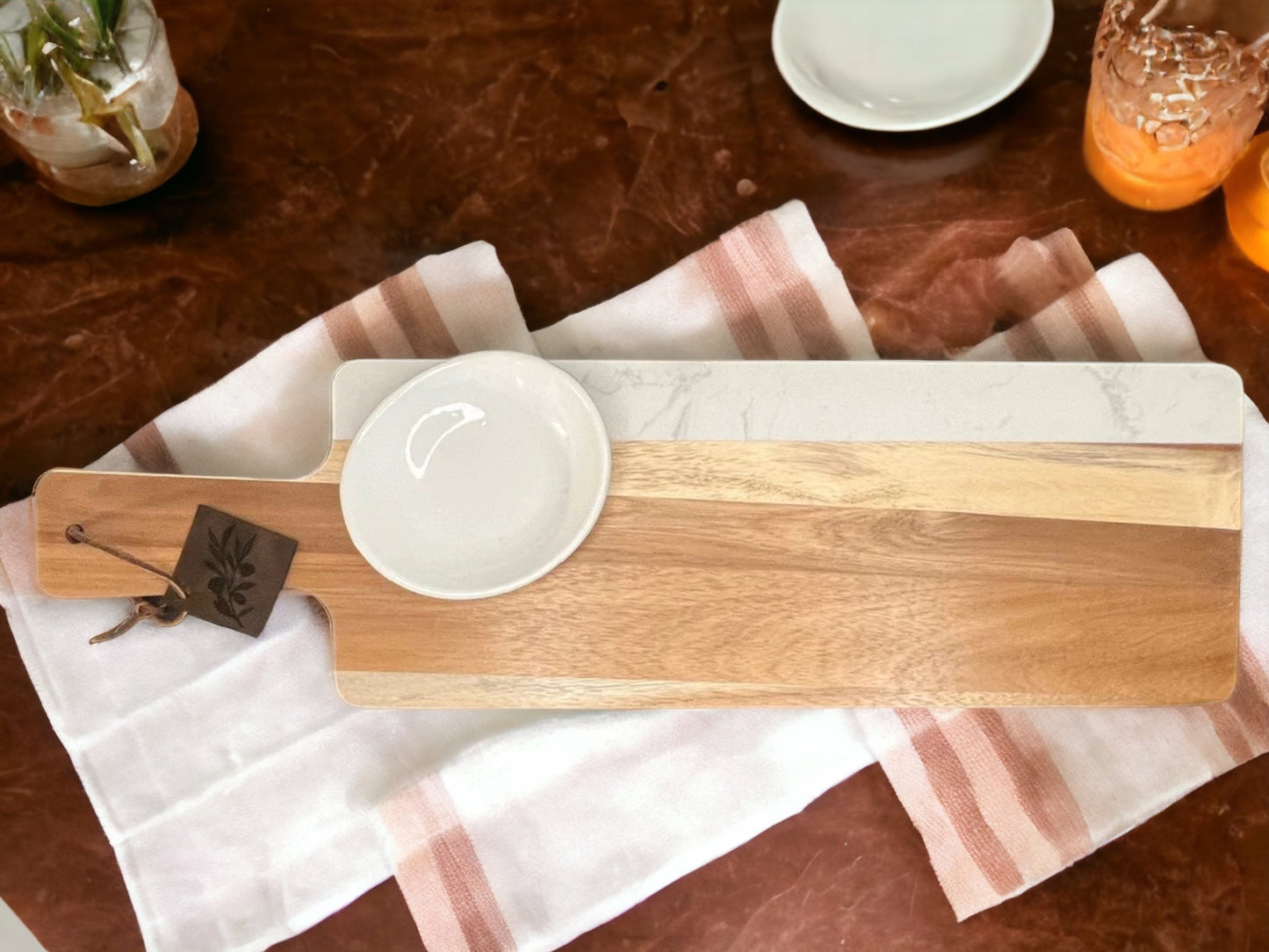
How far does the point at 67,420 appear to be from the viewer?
895 millimetres

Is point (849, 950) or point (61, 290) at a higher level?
point (61, 290)

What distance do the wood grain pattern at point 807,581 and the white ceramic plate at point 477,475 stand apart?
0.06 feet

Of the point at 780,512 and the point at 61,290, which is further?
the point at 61,290

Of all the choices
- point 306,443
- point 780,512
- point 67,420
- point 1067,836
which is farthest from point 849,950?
point 67,420

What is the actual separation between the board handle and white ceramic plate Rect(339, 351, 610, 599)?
0.04 metres

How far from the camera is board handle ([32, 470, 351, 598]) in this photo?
81cm

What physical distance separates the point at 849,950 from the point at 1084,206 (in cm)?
56

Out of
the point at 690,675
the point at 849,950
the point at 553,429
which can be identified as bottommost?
the point at 849,950

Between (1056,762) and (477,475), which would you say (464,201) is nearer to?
(477,475)

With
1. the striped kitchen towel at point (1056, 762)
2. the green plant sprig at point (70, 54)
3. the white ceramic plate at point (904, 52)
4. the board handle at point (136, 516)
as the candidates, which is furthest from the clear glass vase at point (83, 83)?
the striped kitchen towel at point (1056, 762)

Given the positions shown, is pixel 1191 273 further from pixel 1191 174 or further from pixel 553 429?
pixel 553 429

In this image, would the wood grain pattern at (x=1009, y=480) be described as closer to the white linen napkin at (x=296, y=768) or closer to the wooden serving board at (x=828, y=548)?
the wooden serving board at (x=828, y=548)

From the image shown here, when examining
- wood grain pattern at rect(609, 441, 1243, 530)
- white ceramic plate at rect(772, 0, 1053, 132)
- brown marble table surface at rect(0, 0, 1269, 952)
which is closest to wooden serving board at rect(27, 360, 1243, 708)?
wood grain pattern at rect(609, 441, 1243, 530)

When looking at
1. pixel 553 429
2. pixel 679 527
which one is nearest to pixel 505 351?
pixel 553 429
